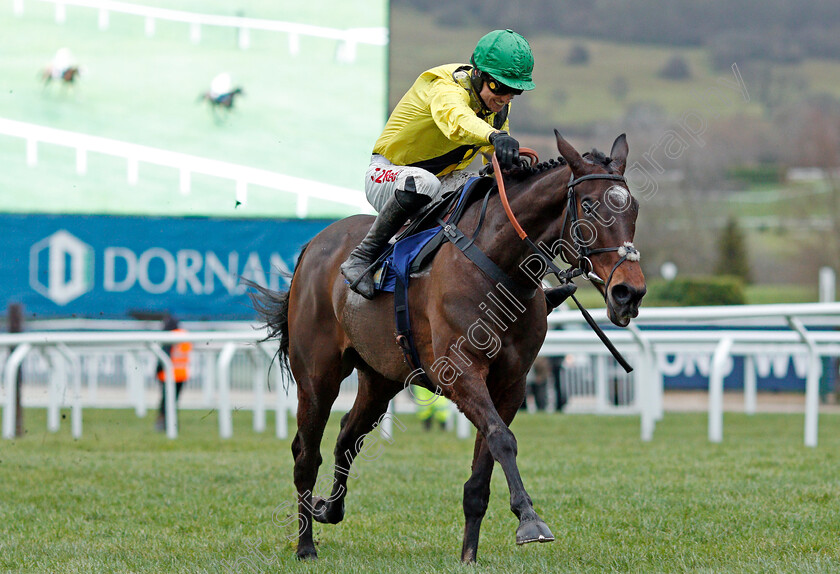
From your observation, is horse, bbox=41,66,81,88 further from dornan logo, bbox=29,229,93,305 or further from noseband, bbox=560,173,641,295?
noseband, bbox=560,173,641,295

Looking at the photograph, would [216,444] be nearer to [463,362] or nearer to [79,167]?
[79,167]

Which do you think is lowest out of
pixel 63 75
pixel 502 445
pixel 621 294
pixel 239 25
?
pixel 502 445

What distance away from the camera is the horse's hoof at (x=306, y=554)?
4.80m

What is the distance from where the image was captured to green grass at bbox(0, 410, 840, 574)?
14.8 ft

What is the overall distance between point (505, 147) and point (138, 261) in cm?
725

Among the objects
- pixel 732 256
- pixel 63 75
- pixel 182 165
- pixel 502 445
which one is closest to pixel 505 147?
pixel 502 445

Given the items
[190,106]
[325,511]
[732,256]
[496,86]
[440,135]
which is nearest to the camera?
[496,86]

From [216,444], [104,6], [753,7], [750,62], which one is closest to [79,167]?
[104,6]

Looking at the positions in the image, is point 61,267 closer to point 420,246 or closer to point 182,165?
point 182,165

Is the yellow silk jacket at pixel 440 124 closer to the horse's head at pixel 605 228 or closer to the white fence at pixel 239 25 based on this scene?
the horse's head at pixel 605 228

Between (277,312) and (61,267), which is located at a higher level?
(61,267)

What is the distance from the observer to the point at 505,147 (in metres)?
4.11

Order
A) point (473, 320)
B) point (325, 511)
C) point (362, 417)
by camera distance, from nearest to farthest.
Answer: point (473, 320) < point (325, 511) < point (362, 417)

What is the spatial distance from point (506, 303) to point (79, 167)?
288 inches
